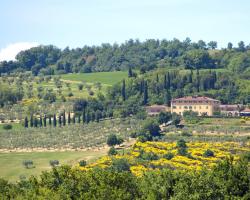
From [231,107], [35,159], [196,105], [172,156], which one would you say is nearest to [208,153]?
[172,156]

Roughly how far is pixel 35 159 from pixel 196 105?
162ft

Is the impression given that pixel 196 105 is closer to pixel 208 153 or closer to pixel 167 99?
pixel 167 99

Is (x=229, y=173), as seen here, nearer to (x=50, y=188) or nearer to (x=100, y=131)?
(x=50, y=188)

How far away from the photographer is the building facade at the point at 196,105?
158750 mm

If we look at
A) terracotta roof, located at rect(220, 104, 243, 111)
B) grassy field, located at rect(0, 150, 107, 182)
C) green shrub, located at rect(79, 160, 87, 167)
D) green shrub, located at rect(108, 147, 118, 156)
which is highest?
terracotta roof, located at rect(220, 104, 243, 111)

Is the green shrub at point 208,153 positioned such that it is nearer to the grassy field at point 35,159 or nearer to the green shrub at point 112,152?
the green shrub at point 112,152

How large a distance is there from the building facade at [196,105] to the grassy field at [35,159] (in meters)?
38.8

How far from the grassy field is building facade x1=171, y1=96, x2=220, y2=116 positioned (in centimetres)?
3881

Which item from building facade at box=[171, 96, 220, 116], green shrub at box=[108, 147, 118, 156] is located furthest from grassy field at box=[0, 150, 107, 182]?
building facade at box=[171, 96, 220, 116]

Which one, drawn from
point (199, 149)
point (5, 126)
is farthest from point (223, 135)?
point (5, 126)

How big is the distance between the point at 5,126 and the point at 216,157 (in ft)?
186

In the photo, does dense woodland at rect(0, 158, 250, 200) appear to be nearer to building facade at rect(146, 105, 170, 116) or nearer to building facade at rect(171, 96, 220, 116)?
building facade at rect(146, 105, 170, 116)

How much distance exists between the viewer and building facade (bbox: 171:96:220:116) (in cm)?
15875

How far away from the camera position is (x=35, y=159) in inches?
4815
